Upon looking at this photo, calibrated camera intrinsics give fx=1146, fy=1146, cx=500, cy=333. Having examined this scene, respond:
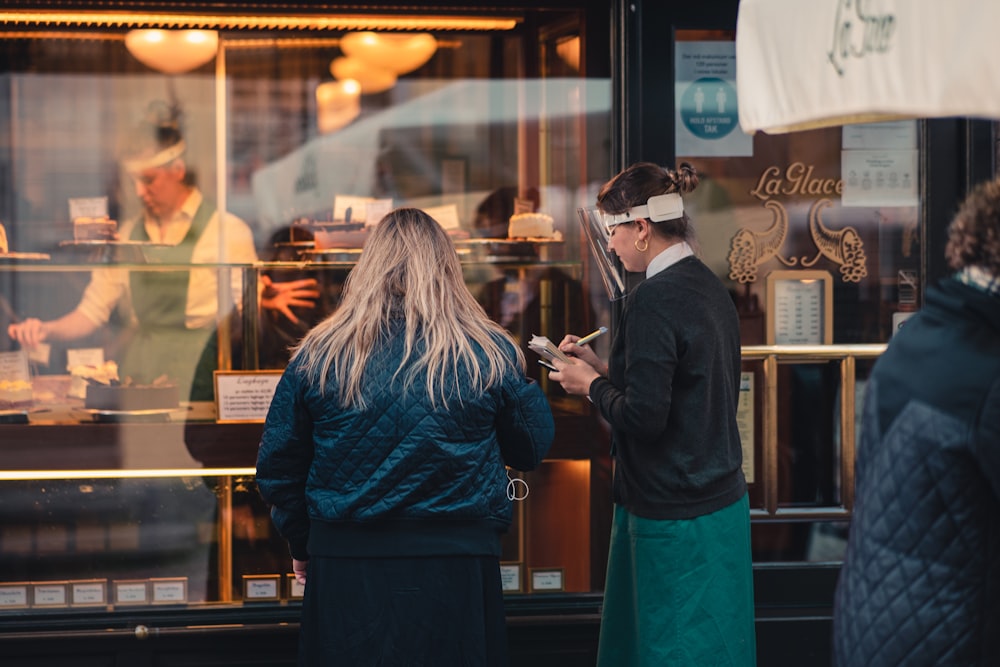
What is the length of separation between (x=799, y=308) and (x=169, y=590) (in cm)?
258

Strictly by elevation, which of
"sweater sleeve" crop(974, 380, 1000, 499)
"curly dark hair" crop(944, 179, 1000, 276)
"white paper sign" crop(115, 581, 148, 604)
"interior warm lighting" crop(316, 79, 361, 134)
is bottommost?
"white paper sign" crop(115, 581, 148, 604)

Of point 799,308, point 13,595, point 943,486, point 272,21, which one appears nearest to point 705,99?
point 799,308

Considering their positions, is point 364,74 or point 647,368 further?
point 364,74

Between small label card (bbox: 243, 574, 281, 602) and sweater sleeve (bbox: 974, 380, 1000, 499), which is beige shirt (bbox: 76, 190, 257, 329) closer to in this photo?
small label card (bbox: 243, 574, 281, 602)

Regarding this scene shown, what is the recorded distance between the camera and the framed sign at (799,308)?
13.8 ft

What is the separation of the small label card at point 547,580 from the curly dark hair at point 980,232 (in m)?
2.50

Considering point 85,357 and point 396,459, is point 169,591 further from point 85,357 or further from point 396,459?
point 396,459

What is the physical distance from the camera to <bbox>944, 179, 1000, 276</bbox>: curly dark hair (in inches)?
81.7

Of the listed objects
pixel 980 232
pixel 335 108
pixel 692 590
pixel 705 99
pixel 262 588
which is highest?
pixel 335 108

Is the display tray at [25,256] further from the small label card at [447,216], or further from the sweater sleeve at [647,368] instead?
the sweater sleeve at [647,368]

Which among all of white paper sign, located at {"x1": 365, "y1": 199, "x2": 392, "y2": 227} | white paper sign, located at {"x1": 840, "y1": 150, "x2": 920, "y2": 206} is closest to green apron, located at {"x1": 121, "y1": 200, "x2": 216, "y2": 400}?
white paper sign, located at {"x1": 365, "y1": 199, "x2": 392, "y2": 227}

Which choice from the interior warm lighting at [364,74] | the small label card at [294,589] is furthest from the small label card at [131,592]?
the interior warm lighting at [364,74]

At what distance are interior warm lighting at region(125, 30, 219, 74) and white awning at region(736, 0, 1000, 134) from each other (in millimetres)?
2709

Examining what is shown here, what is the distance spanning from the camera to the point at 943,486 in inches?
80.0
